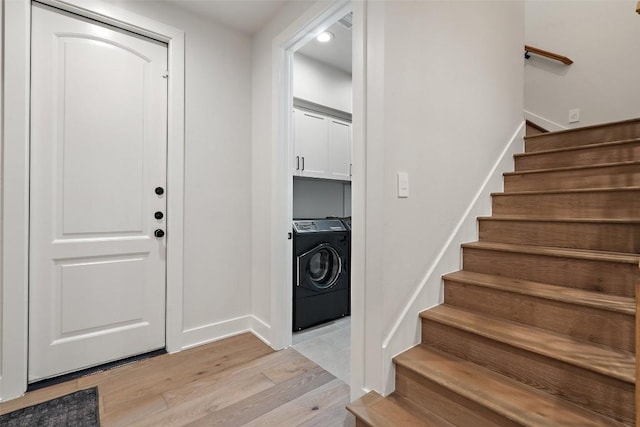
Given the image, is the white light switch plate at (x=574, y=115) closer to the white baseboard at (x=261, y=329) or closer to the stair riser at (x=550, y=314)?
the stair riser at (x=550, y=314)

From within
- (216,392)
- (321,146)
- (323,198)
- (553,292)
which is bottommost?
(216,392)

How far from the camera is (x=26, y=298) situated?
167cm

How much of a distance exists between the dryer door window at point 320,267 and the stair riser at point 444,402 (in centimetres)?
123

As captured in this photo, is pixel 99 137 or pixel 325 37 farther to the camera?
pixel 325 37

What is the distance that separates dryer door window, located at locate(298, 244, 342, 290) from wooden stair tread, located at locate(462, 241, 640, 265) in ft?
3.95

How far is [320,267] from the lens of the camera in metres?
2.71

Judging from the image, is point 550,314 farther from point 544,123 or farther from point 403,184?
point 544,123

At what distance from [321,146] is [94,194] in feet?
6.56

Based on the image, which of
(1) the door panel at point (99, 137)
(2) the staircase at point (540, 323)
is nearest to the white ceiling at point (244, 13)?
(1) the door panel at point (99, 137)

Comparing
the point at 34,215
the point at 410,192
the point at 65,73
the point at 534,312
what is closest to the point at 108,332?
the point at 34,215

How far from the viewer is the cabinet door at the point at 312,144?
2.95 metres

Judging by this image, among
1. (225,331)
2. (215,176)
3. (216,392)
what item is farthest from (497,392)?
(215,176)

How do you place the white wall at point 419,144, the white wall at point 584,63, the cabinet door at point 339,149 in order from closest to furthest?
the white wall at point 419,144 < the white wall at point 584,63 < the cabinet door at point 339,149

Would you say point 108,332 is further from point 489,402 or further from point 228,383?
point 489,402
